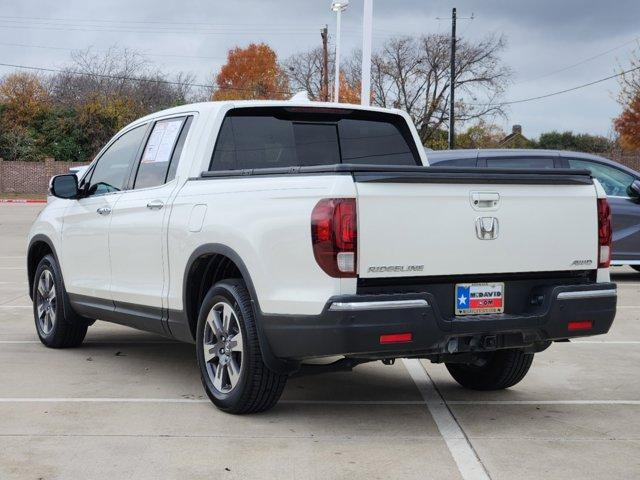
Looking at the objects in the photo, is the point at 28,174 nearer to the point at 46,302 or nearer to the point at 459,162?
the point at 459,162

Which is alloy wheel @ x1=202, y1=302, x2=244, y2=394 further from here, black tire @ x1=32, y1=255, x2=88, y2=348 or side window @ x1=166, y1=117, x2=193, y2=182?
black tire @ x1=32, y1=255, x2=88, y2=348

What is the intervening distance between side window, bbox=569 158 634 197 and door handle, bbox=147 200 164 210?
843 centimetres

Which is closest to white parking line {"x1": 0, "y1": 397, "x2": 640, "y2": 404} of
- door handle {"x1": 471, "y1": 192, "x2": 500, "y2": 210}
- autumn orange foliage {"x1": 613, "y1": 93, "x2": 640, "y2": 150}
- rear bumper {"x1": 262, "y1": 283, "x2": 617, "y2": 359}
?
rear bumper {"x1": 262, "y1": 283, "x2": 617, "y2": 359}

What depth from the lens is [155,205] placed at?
22.4 ft

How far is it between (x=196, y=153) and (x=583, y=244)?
2548 mm

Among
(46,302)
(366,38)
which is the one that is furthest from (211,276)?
(366,38)

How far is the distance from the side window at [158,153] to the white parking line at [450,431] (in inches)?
91.5

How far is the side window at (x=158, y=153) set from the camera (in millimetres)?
7035

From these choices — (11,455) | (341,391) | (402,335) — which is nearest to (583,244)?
(402,335)

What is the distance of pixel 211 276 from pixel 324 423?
1248 mm

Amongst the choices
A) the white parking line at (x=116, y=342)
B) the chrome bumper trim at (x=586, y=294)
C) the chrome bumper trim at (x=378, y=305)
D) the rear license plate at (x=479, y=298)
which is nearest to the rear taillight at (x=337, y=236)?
the chrome bumper trim at (x=378, y=305)

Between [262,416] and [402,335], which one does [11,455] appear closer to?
[262,416]

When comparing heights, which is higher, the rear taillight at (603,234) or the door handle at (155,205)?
the door handle at (155,205)

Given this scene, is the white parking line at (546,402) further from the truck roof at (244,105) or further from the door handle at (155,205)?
the door handle at (155,205)
